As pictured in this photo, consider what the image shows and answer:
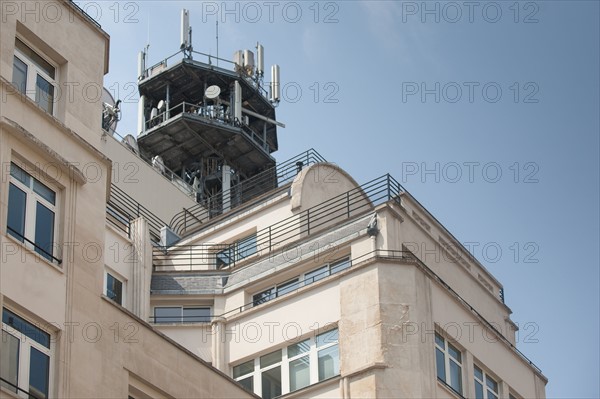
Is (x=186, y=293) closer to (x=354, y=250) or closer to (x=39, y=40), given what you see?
(x=354, y=250)

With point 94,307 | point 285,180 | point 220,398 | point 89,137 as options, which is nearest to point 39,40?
point 89,137

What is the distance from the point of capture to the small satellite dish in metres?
73.0

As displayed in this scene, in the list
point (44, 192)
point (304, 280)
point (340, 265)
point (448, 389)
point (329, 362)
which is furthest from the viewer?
point (304, 280)

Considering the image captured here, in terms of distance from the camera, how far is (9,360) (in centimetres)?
2594

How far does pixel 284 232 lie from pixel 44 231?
19839mm

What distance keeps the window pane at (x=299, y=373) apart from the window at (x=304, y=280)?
2740 mm

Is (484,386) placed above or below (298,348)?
below

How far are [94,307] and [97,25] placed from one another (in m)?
7.36

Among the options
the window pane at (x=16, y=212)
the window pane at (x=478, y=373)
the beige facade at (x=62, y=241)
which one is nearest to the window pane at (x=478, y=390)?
the window pane at (x=478, y=373)

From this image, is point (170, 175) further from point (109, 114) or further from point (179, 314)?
point (179, 314)

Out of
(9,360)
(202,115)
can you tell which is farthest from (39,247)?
(202,115)

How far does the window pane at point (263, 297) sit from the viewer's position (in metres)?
44.1

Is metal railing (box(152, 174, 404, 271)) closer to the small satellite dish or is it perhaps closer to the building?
the building

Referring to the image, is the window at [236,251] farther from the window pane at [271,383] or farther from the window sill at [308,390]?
the window sill at [308,390]
